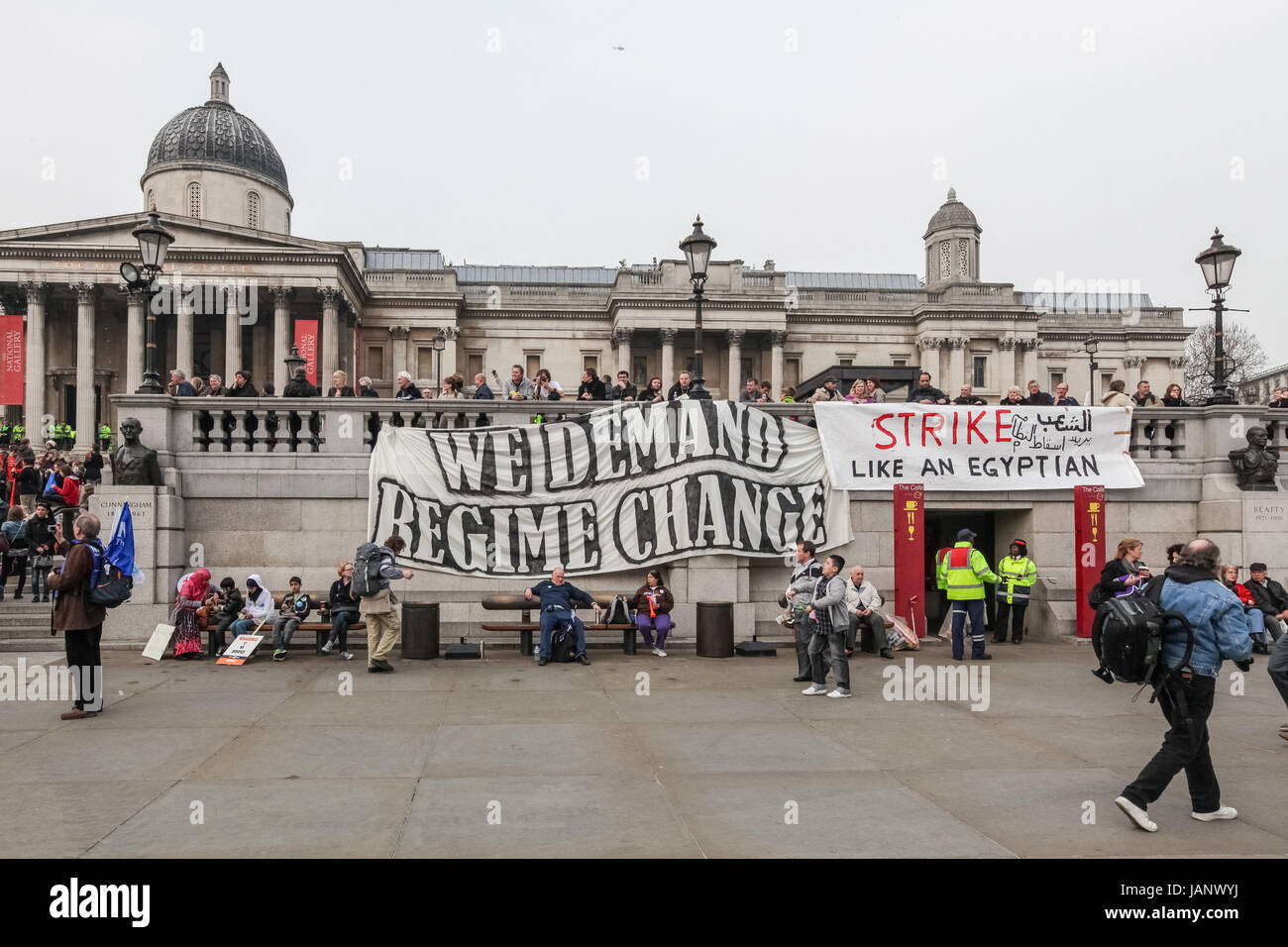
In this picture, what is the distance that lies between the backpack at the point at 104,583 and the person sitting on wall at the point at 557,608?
544 centimetres

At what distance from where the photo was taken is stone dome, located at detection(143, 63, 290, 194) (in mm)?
68188

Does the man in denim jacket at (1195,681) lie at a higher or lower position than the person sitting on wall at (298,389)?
lower

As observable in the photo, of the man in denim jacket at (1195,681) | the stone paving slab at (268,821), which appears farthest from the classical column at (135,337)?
the man in denim jacket at (1195,681)

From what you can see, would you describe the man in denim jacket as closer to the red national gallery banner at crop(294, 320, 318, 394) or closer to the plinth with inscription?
the plinth with inscription

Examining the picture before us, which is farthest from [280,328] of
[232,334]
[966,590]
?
[966,590]

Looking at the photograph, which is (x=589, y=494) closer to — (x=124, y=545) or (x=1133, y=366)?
(x=124, y=545)

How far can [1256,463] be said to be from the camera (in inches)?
658

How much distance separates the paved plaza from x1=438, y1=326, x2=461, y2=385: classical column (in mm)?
60355

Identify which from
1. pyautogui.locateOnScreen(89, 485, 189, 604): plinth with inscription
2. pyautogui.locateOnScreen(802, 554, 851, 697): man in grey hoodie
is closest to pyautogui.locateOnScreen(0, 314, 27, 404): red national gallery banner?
pyautogui.locateOnScreen(89, 485, 189, 604): plinth with inscription

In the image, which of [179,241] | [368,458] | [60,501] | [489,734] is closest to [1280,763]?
[489,734]

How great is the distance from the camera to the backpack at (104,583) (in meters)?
9.91

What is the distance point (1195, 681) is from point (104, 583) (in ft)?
32.9

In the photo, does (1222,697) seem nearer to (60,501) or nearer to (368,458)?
(368,458)

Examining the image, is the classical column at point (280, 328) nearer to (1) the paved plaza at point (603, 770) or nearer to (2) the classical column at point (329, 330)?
(2) the classical column at point (329, 330)
